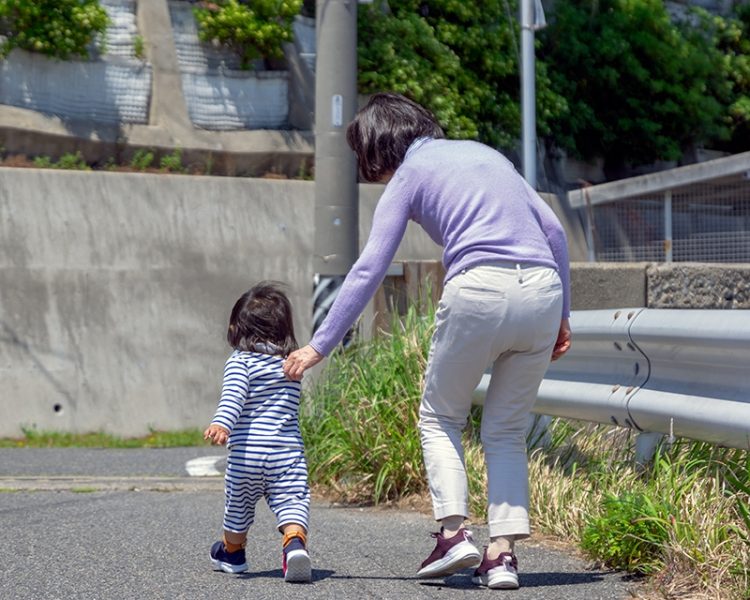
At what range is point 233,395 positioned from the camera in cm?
480

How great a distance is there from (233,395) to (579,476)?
5.38 ft

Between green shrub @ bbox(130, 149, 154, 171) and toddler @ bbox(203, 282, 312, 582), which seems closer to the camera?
toddler @ bbox(203, 282, 312, 582)

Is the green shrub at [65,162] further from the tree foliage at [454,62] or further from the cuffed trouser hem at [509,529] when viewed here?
the cuffed trouser hem at [509,529]

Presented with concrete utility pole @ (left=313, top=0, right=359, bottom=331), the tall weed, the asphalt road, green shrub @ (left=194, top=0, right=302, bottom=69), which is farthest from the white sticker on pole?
green shrub @ (left=194, top=0, right=302, bottom=69)

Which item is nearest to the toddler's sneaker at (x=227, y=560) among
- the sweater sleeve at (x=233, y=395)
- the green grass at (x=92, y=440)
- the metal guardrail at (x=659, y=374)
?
the sweater sleeve at (x=233, y=395)

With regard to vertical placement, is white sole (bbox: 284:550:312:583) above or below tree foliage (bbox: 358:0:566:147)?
below

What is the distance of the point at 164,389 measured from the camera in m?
11.6

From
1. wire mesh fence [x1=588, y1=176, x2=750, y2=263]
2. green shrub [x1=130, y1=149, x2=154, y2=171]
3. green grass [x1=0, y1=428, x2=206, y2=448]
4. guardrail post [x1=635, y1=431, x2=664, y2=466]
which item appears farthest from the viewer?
wire mesh fence [x1=588, y1=176, x2=750, y2=263]

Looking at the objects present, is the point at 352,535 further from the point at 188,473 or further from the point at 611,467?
the point at 188,473

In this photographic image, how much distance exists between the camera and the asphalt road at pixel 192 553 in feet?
14.5

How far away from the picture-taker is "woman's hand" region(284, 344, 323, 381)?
459cm

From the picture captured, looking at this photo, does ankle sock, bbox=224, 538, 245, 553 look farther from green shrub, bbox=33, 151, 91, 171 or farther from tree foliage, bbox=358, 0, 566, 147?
tree foliage, bbox=358, 0, 566, 147

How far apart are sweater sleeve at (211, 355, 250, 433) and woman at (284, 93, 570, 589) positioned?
0.86 feet

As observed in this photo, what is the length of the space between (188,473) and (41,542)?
121 inches
